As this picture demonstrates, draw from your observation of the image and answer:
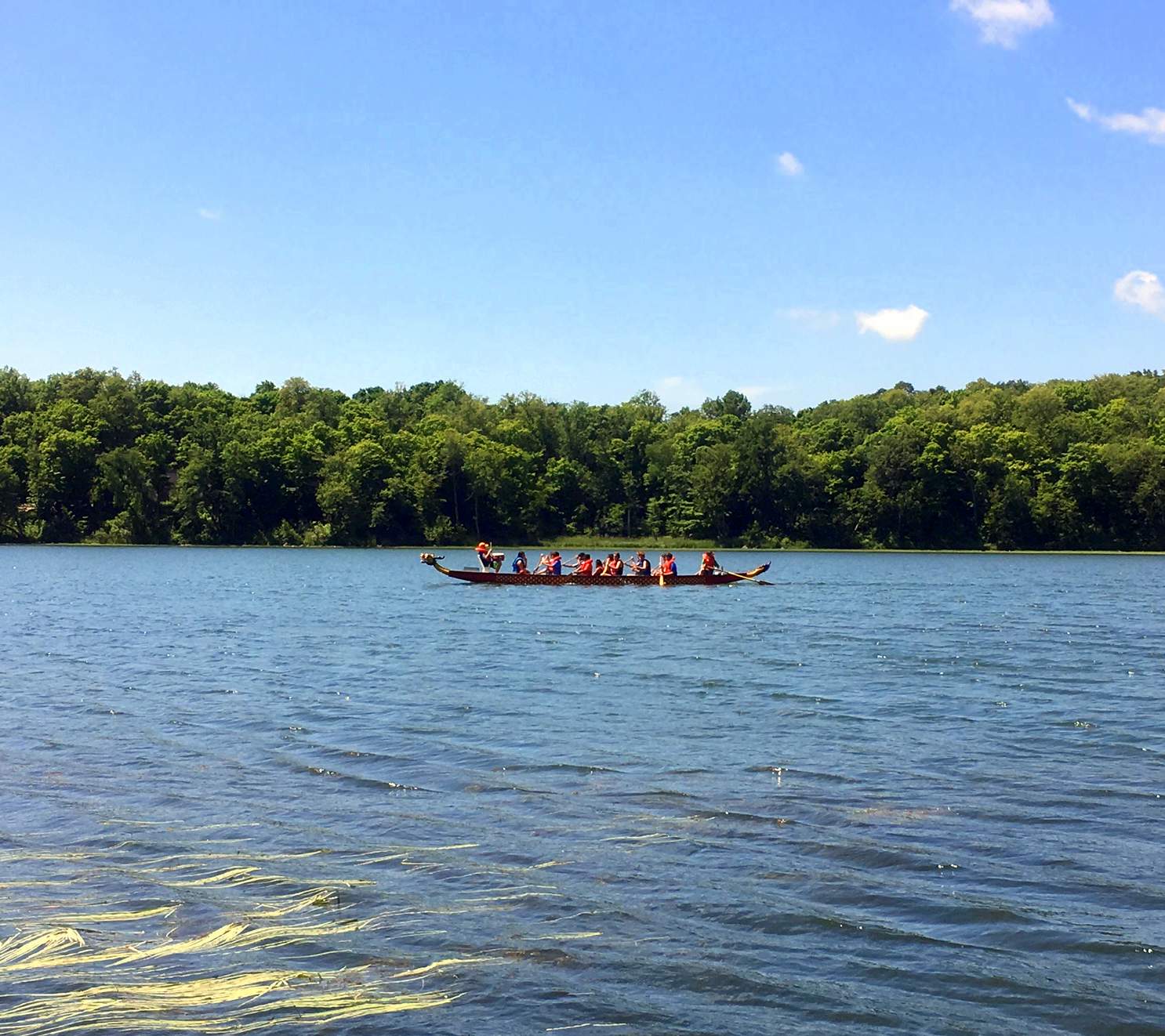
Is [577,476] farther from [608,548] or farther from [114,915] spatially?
[114,915]

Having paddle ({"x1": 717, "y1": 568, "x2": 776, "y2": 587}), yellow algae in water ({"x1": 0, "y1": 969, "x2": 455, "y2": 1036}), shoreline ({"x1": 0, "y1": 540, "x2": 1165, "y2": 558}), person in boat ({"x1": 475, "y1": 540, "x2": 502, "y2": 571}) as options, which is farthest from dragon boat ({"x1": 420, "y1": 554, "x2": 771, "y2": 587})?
shoreline ({"x1": 0, "y1": 540, "x2": 1165, "y2": 558})

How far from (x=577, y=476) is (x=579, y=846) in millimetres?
112859

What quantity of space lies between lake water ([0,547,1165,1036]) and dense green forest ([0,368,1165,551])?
275 feet

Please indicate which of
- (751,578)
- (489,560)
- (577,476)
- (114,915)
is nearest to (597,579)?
(489,560)

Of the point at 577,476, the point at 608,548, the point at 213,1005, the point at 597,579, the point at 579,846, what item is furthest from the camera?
the point at 577,476

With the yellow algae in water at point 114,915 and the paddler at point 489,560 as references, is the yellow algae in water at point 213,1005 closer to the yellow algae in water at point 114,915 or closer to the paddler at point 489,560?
the yellow algae in water at point 114,915

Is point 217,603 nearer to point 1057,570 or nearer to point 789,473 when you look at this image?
point 1057,570

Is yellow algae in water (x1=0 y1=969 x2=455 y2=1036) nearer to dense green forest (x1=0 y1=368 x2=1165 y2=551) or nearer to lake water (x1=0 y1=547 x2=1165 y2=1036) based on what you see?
lake water (x1=0 y1=547 x2=1165 y2=1036)

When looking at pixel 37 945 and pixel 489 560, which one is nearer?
pixel 37 945

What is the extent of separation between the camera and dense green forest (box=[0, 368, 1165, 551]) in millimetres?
107688

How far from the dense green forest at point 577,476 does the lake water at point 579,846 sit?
275 ft

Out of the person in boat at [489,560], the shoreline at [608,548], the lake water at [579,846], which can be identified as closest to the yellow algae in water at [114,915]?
the lake water at [579,846]

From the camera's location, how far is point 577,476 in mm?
124750

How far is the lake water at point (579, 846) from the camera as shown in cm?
859
